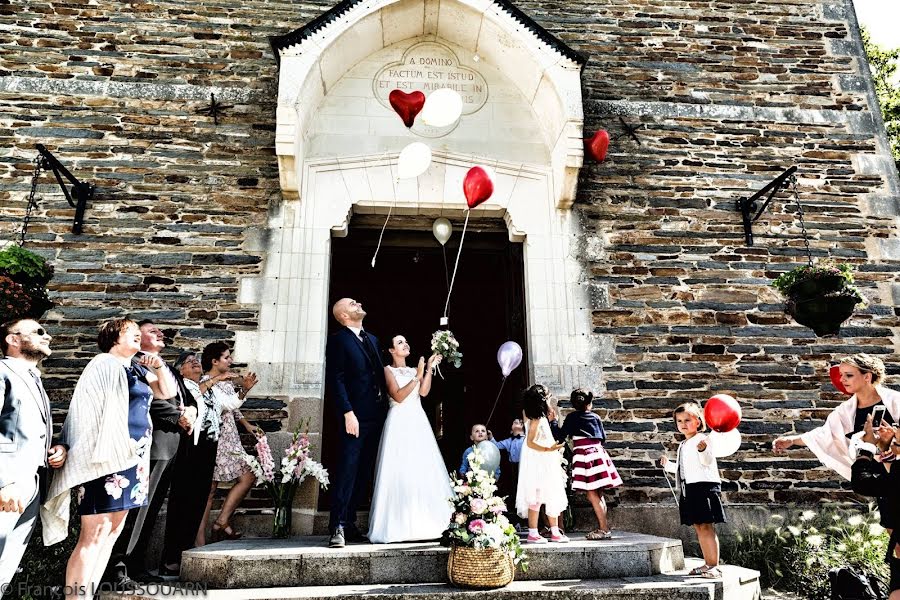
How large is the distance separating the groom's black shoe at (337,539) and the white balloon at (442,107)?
11.7ft

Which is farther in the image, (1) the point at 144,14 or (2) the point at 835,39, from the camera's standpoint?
(2) the point at 835,39

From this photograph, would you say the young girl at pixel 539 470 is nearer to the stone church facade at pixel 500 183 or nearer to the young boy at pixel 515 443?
the young boy at pixel 515 443

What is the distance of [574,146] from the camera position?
5.44m

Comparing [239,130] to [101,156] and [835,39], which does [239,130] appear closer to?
[101,156]

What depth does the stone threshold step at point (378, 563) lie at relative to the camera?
10.6 feet

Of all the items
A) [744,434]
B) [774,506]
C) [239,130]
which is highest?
[239,130]

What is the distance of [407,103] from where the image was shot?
543cm

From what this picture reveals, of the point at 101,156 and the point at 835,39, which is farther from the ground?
the point at 835,39

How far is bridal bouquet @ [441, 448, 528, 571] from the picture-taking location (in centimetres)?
313

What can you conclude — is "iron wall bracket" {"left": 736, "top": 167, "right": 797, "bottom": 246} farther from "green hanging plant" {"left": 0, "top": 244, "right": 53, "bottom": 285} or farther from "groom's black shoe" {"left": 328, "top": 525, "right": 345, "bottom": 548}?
"green hanging plant" {"left": 0, "top": 244, "right": 53, "bottom": 285}

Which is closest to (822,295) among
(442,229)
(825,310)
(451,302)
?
(825,310)

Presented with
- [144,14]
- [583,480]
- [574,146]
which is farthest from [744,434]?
[144,14]

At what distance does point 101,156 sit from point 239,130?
1289 mm

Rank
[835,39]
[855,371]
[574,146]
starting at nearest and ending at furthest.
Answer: [855,371], [574,146], [835,39]
